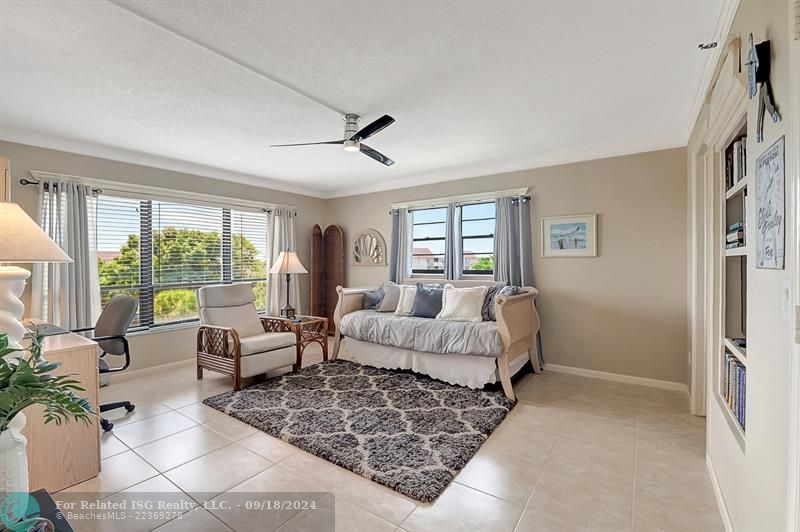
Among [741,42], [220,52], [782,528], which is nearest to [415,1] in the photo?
[220,52]

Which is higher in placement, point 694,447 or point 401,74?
point 401,74

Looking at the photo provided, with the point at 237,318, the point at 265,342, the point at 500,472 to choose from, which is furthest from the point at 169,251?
the point at 500,472

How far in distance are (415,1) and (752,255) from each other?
1779 millimetres

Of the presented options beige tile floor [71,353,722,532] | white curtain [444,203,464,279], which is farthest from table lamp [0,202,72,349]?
white curtain [444,203,464,279]

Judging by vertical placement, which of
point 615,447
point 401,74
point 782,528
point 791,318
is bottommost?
point 615,447

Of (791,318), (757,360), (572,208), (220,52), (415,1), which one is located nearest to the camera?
(791,318)

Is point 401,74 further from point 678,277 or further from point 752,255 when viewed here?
point 678,277

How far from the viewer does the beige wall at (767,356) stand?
1072 millimetres

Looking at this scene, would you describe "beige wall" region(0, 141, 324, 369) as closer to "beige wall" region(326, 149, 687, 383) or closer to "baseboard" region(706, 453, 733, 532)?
"beige wall" region(326, 149, 687, 383)

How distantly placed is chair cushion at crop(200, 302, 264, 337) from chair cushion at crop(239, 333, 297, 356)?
0.34 feet

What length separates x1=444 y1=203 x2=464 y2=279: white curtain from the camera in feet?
16.1

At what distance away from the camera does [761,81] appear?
1255mm

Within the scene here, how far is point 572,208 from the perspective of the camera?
4.11 meters

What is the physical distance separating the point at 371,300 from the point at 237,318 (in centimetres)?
161
